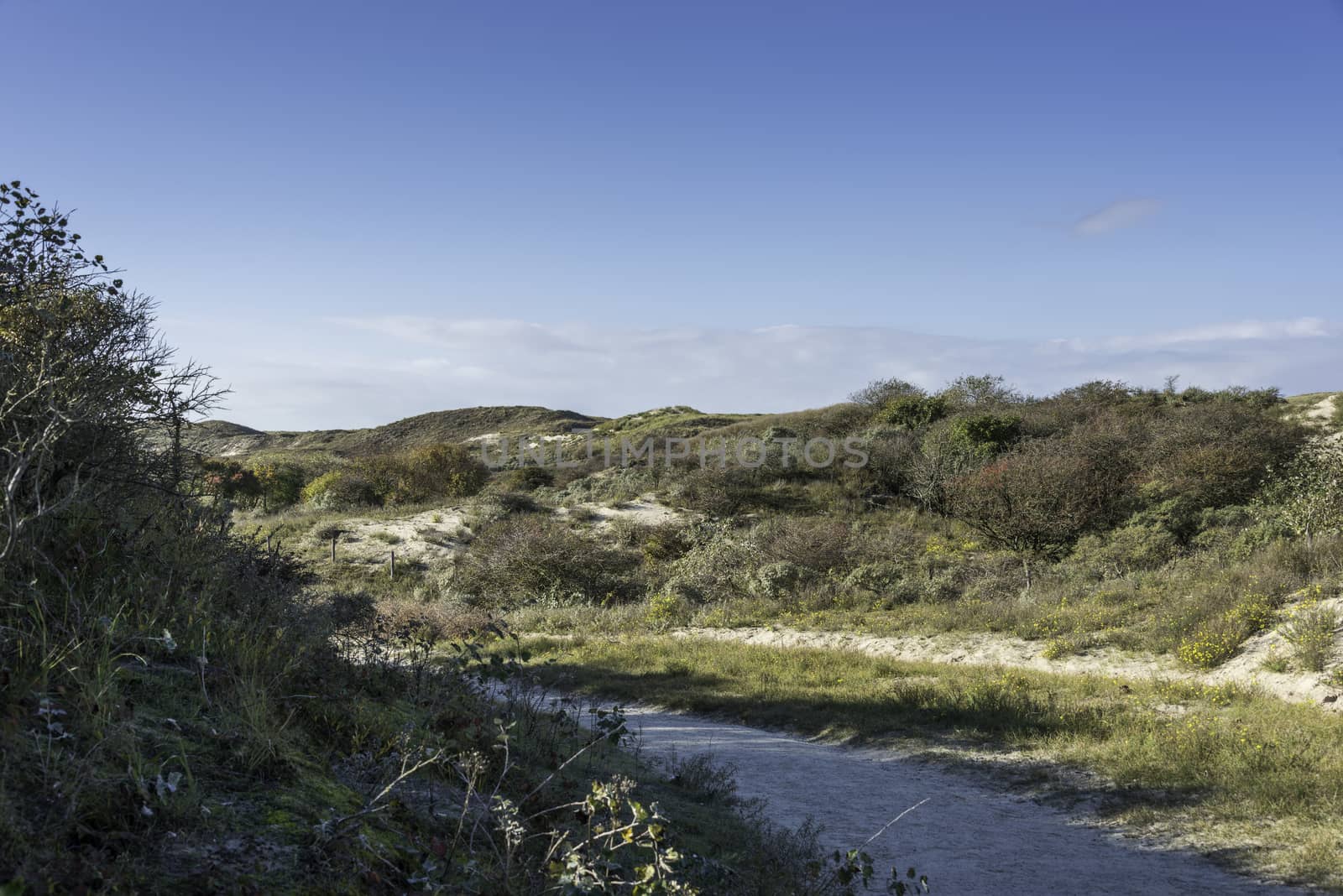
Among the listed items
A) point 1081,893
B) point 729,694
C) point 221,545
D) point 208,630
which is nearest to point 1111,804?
point 1081,893

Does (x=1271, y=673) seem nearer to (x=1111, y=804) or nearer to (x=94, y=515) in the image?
(x=1111, y=804)

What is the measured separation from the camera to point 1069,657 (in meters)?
12.9

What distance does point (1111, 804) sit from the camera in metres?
7.33

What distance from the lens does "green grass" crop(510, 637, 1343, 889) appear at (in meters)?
6.63

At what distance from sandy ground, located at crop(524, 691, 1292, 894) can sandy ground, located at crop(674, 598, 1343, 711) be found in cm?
463

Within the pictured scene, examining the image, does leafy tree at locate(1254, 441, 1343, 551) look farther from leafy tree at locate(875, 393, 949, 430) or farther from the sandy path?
leafy tree at locate(875, 393, 949, 430)

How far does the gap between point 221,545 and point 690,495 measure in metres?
22.9

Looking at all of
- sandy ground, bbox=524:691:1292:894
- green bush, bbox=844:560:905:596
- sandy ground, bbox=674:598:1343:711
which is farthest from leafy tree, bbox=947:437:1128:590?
sandy ground, bbox=524:691:1292:894

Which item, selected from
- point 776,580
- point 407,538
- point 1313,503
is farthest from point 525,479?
point 1313,503

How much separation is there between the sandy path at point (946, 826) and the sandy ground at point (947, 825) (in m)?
0.01

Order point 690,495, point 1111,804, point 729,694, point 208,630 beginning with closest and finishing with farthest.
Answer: point 208,630 → point 1111,804 → point 729,694 → point 690,495

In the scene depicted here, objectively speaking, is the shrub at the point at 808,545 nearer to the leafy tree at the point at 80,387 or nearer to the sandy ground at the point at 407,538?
the sandy ground at the point at 407,538

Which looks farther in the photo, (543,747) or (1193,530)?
(1193,530)

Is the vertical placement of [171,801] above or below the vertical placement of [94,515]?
below
